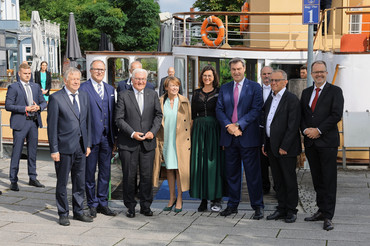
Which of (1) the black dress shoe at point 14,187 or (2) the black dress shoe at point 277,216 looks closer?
(2) the black dress shoe at point 277,216

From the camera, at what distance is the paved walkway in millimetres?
5676

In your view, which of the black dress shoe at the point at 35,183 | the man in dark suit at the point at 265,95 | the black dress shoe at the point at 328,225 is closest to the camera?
the black dress shoe at the point at 328,225

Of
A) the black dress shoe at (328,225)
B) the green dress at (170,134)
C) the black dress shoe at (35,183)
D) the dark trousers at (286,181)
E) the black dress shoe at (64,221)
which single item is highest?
the green dress at (170,134)

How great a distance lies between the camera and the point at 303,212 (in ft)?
23.2

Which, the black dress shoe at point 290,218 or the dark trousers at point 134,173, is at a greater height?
the dark trousers at point 134,173

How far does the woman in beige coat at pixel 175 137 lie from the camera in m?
7.06

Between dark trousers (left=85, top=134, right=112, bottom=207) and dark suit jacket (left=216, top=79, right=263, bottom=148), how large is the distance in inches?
59.4

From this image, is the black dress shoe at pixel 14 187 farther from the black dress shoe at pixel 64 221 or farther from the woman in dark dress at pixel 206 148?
the woman in dark dress at pixel 206 148

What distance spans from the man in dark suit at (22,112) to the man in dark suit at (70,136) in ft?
7.20

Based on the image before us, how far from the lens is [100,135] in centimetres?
687

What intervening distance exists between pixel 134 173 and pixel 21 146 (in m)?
2.52

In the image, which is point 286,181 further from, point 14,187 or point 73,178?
point 14,187

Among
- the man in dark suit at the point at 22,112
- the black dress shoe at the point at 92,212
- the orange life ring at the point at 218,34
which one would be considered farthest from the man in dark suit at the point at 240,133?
the orange life ring at the point at 218,34

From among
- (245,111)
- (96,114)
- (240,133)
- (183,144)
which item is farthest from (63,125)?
(245,111)
